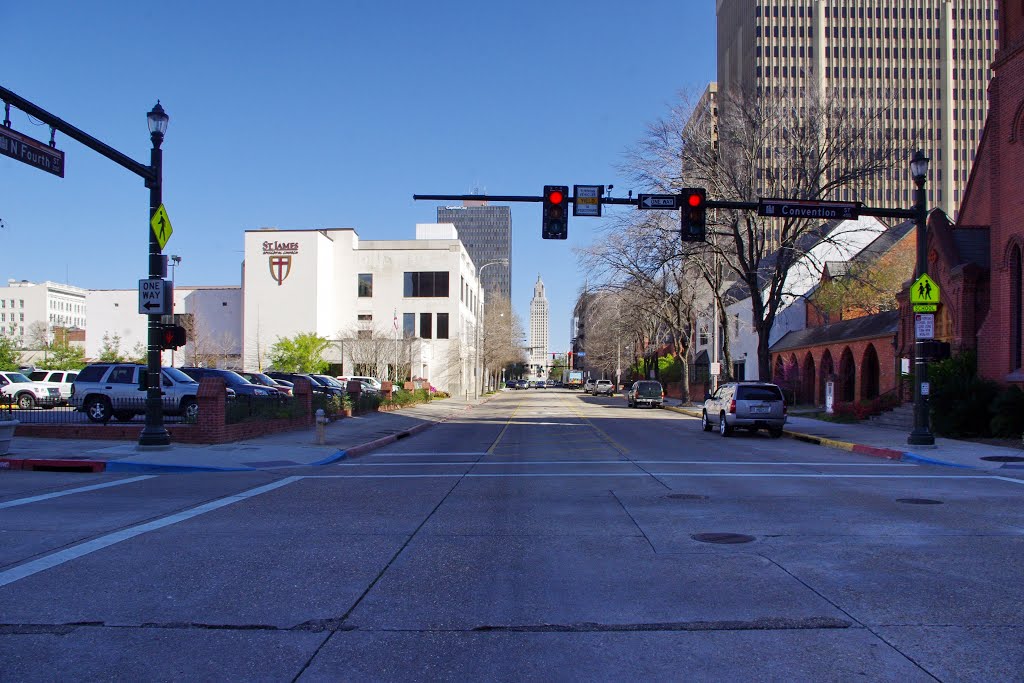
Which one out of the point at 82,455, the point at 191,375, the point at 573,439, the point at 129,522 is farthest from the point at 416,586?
the point at 191,375

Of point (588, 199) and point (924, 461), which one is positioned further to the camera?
point (588, 199)

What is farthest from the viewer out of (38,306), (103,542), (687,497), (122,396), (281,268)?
(38,306)

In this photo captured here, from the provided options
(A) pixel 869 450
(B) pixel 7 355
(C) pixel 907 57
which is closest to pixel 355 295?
(B) pixel 7 355

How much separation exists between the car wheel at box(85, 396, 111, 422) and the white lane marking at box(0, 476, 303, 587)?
42.2 feet

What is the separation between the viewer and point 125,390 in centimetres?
2367

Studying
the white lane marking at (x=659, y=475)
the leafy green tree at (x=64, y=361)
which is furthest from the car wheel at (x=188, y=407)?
the leafy green tree at (x=64, y=361)

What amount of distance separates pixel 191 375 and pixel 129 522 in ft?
56.1

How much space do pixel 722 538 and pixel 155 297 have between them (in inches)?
561

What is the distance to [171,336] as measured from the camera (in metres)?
18.4

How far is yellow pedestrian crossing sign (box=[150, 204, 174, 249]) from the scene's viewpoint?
18891 millimetres

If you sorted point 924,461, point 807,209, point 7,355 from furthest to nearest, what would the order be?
point 7,355, point 807,209, point 924,461

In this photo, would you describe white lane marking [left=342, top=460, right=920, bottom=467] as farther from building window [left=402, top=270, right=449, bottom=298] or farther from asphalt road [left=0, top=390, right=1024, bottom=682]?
building window [left=402, top=270, right=449, bottom=298]

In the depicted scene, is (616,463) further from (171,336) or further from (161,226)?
(161,226)

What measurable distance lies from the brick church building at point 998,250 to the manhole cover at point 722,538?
18.3m
